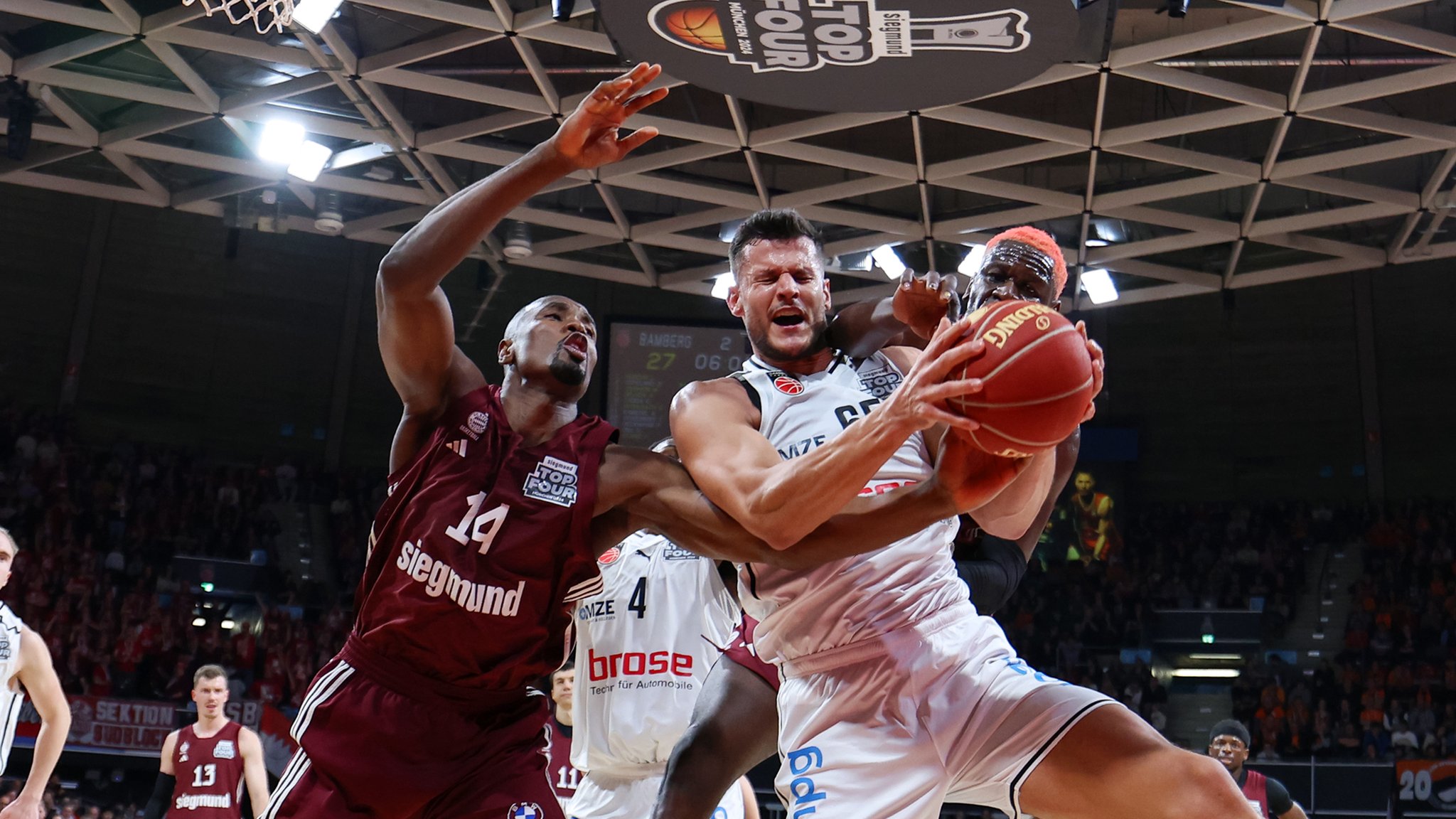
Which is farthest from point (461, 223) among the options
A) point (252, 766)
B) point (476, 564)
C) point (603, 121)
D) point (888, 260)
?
point (888, 260)

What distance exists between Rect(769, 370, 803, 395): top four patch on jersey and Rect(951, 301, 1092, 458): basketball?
1.15 m

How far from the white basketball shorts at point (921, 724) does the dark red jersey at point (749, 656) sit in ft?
2.68

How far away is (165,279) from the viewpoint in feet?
79.7

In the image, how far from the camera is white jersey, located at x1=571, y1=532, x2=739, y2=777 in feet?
18.8

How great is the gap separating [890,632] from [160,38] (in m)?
13.1

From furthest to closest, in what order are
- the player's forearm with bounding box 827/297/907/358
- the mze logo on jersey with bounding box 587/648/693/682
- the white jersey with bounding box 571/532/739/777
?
the mze logo on jersey with bounding box 587/648/693/682, the white jersey with bounding box 571/532/739/777, the player's forearm with bounding box 827/297/907/358

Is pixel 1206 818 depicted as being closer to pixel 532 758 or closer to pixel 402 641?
pixel 532 758

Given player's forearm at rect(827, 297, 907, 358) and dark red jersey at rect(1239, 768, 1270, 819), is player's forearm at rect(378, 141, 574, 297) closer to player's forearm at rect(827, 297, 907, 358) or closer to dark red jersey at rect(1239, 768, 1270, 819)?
player's forearm at rect(827, 297, 907, 358)

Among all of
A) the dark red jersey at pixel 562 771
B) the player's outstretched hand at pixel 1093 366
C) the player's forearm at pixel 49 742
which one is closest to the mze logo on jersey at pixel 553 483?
the player's outstretched hand at pixel 1093 366

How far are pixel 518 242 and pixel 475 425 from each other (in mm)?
15636

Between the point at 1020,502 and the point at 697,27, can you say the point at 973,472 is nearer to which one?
the point at 1020,502

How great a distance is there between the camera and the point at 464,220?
3.70 m

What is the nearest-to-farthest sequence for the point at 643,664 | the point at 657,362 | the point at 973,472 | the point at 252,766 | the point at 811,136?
1. the point at 973,472
2. the point at 643,664
3. the point at 252,766
4. the point at 811,136
5. the point at 657,362

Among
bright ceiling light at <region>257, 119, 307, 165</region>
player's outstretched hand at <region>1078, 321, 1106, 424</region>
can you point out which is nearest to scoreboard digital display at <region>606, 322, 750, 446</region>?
bright ceiling light at <region>257, 119, 307, 165</region>
